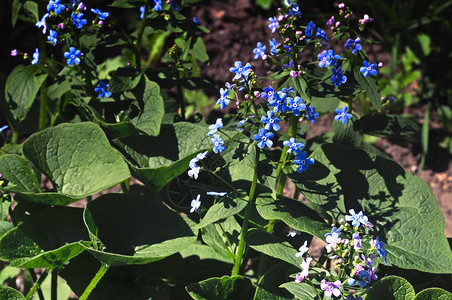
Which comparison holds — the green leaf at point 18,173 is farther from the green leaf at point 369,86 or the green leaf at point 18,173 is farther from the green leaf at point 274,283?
the green leaf at point 369,86

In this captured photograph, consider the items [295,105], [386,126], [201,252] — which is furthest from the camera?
[201,252]

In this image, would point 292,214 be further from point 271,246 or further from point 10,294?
point 10,294

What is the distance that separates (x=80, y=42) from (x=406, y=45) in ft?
8.53

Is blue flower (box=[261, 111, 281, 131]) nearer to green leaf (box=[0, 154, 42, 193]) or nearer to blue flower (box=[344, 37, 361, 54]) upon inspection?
blue flower (box=[344, 37, 361, 54])

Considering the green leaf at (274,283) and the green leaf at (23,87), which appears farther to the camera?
the green leaf at (23,87)

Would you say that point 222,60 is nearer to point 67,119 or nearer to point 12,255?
point 67,119

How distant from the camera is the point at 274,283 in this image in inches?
96.2

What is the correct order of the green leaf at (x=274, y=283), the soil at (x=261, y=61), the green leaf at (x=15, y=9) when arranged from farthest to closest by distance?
the soil at (x=261, y=61), the green leaf at (x=15, y=9), the green leaf at (x=274, y=283)

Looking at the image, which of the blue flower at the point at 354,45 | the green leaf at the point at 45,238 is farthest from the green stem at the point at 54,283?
the blue flower at the point at 354,45

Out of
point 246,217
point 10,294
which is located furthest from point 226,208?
point 10,294

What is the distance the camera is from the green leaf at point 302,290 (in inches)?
83.1

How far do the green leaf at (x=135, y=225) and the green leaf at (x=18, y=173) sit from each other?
0.28 metres

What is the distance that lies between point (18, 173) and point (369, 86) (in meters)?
1.46

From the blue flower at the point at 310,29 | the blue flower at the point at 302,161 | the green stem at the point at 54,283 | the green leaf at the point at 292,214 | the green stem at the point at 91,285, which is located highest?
the blue flower at the point at 310,29
